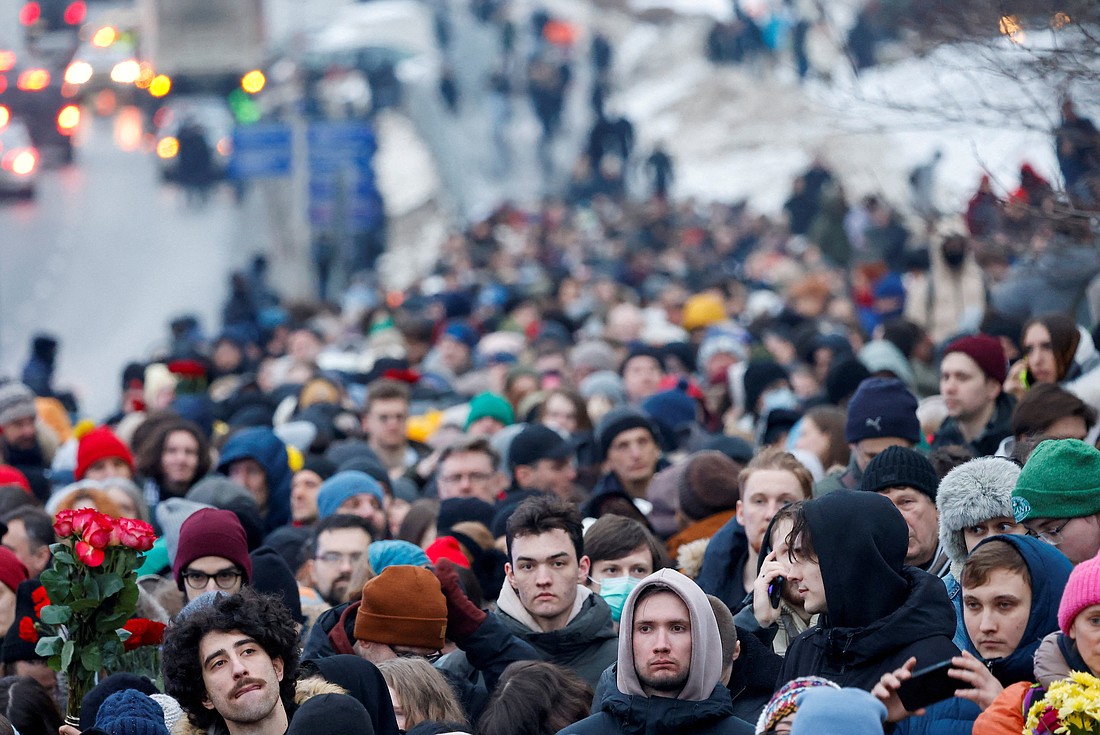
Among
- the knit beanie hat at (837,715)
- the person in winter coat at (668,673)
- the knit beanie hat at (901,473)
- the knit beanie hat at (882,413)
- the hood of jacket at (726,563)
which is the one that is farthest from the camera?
the knit beanie hat at (882,413)

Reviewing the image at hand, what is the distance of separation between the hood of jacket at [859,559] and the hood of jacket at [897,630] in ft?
0.08

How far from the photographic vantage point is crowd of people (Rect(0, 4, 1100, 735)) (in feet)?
19.7

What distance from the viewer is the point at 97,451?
11234mm

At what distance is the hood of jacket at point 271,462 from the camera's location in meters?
11.0

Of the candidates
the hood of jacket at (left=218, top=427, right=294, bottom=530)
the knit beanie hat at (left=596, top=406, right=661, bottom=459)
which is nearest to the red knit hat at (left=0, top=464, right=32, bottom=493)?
the hood of jacket at (left=218, top=427, right=294, bottom=530)

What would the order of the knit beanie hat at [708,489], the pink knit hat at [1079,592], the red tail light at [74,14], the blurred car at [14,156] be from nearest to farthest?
the pink knit hat at [1079,592] < the knit beanie hat at [708,489] < the blurred car at [14,156] < the red tail light at [74,14]

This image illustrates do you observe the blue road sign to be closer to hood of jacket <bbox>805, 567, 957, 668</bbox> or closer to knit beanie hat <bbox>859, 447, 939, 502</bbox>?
knit beanie hat <bbox>859, 447, 939, 502</bbox>

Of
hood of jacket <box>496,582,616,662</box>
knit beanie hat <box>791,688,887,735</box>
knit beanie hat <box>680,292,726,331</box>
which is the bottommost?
knit beanie hat <box>680,292,726,331</box>

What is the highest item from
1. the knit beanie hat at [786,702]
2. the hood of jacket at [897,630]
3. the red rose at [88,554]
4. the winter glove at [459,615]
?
the knit beanie hat at [786,702]

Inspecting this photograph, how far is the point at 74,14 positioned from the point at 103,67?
402 cm

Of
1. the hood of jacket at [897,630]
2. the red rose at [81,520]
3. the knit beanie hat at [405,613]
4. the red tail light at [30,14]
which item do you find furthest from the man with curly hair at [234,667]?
the red tail light at [30,14]

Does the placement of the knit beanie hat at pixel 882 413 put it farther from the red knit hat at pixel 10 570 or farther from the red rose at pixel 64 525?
the red knit hat at pixel 10 570

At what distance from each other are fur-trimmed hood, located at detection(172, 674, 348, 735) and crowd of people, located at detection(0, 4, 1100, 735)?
0.02m

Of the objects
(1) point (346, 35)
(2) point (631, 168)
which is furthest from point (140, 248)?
(2) point (631, 168)
